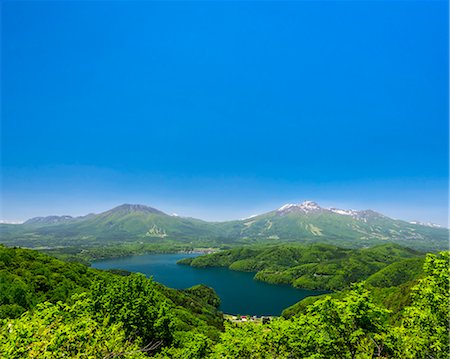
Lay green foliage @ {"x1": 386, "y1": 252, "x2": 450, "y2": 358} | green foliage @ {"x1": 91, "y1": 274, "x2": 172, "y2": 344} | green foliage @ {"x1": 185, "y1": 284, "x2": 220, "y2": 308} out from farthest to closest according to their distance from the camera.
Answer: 1. green foliage @ {"x1": 185, "y1": 284, "x2": 220, "y2": 308}
2. green foliage @ {"x1": 91, "y1": 274, "x2": 172, "y2": 344}
3. green foliage @ {"x1": 386, "y1": 252, "x2": 450, "y2": 358}

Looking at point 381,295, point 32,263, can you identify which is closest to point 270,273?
point 381,295

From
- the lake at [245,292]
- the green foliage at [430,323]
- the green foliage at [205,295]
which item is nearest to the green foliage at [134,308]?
the green foliage at [430,323]

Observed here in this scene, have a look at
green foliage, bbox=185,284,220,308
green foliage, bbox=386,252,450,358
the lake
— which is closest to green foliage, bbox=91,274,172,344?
green foliage, bbox=386,252,450,358

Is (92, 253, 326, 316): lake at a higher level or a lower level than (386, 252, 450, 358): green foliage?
lower

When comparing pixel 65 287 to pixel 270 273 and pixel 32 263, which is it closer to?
pixel 32 263

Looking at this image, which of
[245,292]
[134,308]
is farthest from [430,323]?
[245,292]

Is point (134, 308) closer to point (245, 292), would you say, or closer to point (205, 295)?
point (205, 295)

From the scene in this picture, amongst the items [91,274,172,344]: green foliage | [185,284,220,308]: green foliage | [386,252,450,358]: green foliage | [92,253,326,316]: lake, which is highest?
[386,252,450,358]: green foliage

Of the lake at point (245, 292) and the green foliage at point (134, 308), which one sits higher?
the green foliage at point (134, 308)

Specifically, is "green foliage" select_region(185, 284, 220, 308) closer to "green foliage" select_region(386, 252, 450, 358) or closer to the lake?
the lake

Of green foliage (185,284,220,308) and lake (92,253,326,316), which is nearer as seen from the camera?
green foliage (185,284,220,308)

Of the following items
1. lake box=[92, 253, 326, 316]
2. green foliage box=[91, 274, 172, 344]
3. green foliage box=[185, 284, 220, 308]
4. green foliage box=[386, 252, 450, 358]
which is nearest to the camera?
green foliage box=[386, 252, 450, 358]

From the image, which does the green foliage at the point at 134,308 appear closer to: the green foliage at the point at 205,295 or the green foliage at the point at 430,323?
the green foliage at the point at 430,323
